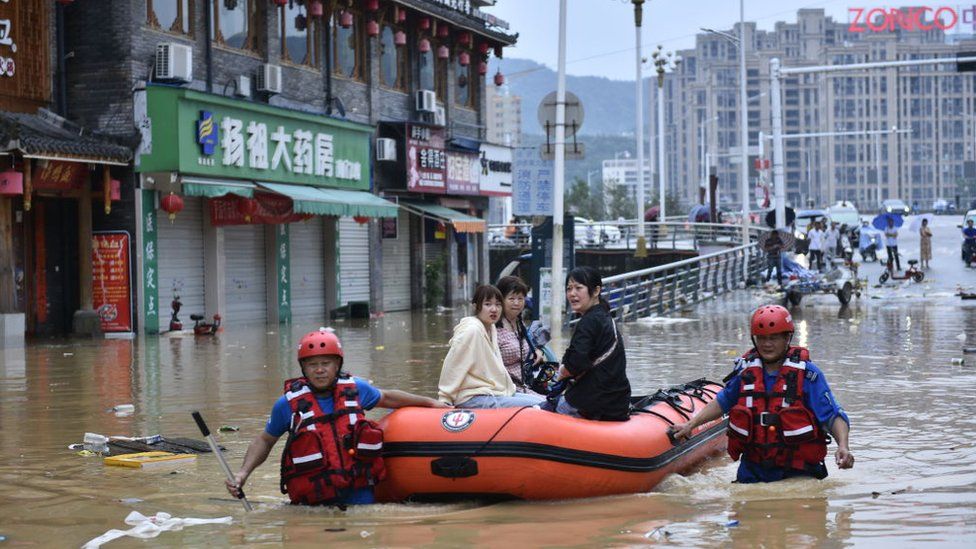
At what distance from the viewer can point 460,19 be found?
38.4m

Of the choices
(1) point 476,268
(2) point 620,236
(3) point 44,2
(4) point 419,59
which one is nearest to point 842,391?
(3) point 44,2

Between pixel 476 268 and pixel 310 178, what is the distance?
11879 millimetres

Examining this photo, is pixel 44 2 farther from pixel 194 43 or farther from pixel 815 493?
pixel 815 493

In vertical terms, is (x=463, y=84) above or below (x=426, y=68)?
below

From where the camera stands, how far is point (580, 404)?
898cm

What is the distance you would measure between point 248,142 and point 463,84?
45.4 ft

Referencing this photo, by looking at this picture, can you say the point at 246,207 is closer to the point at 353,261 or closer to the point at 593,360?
the point at 353,261

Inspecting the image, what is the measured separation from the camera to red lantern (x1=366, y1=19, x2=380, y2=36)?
33688mm

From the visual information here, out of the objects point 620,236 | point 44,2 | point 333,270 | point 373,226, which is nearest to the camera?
point 44,2

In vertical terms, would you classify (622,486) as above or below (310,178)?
below

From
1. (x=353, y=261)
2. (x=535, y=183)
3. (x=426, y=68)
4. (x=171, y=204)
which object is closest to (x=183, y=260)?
(x=171, y=204)

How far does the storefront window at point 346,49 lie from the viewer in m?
32.9

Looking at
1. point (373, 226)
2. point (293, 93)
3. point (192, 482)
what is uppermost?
point (293, 93)

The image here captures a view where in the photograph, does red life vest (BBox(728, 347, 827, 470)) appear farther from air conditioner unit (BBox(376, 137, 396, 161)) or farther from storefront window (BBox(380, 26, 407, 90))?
storefront window (BBox(380, 26, 407, 90))
